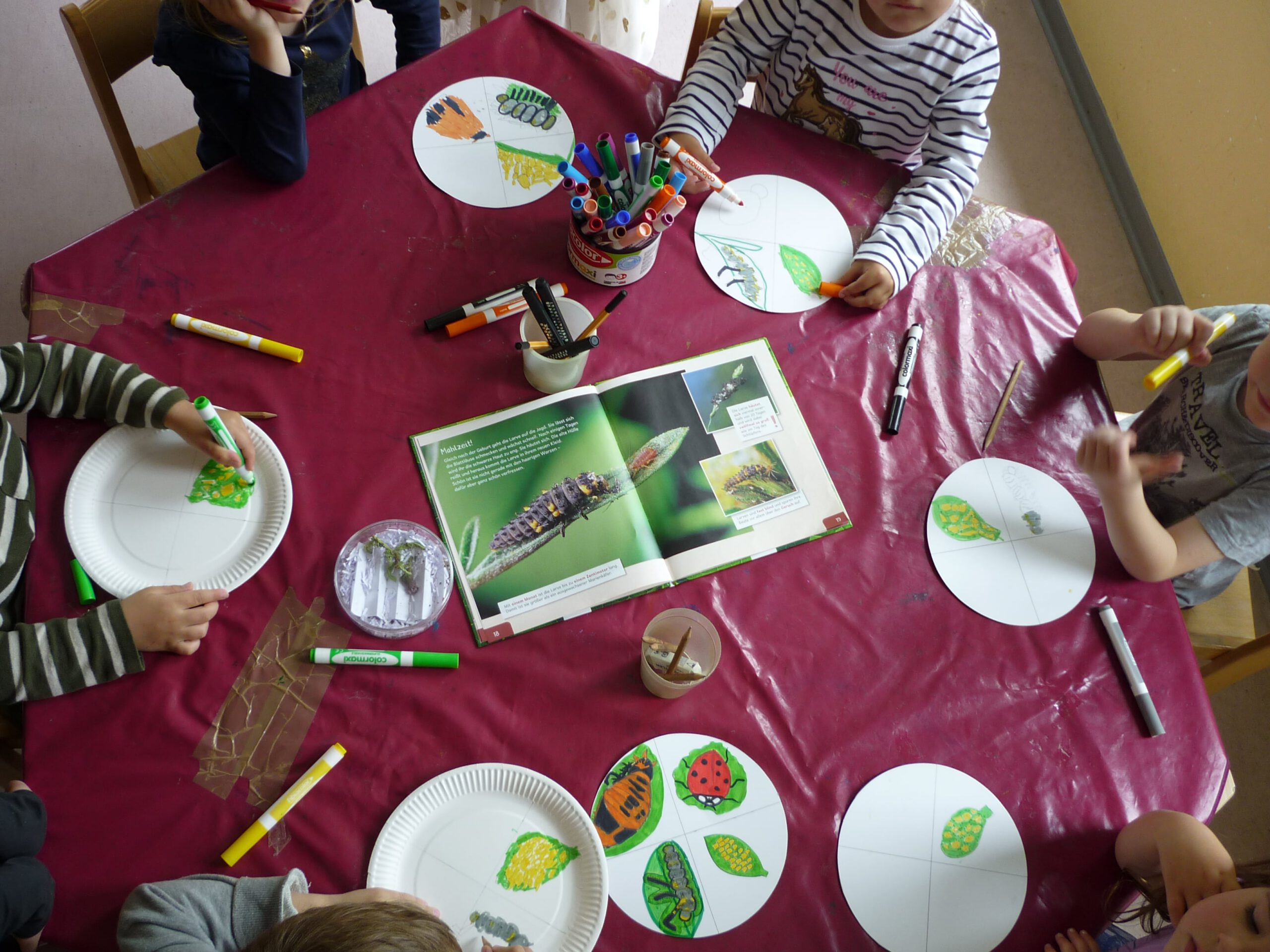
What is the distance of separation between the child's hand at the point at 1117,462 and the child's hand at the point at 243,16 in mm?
1090

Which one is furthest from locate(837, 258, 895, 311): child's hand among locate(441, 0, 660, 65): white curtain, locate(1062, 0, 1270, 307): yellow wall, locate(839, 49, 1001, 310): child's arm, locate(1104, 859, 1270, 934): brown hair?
locate(1062, 0, 1270, 307): yellow wall

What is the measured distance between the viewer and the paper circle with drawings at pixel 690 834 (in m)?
0.77

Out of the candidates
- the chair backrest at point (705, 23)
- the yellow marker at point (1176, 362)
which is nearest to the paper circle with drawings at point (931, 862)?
the yellow marker at point (1176, 362)

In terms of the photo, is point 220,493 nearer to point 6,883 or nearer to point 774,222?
point 6,883

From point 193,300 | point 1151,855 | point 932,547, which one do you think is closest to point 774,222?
point 932,547

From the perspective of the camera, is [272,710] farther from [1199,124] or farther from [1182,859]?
[1199,124]

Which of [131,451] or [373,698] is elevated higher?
[131,451]

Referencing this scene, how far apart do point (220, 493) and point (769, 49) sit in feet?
3.19

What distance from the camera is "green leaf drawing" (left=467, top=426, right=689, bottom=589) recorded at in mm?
869

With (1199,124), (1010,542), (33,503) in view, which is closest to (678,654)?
(1010,542)

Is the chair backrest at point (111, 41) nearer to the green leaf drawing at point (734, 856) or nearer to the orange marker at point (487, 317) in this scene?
the orange marker at point (487, 317)

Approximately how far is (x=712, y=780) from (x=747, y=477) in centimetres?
34

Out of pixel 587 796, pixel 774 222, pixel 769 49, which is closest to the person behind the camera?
pixel 587 796

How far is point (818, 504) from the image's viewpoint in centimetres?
95
